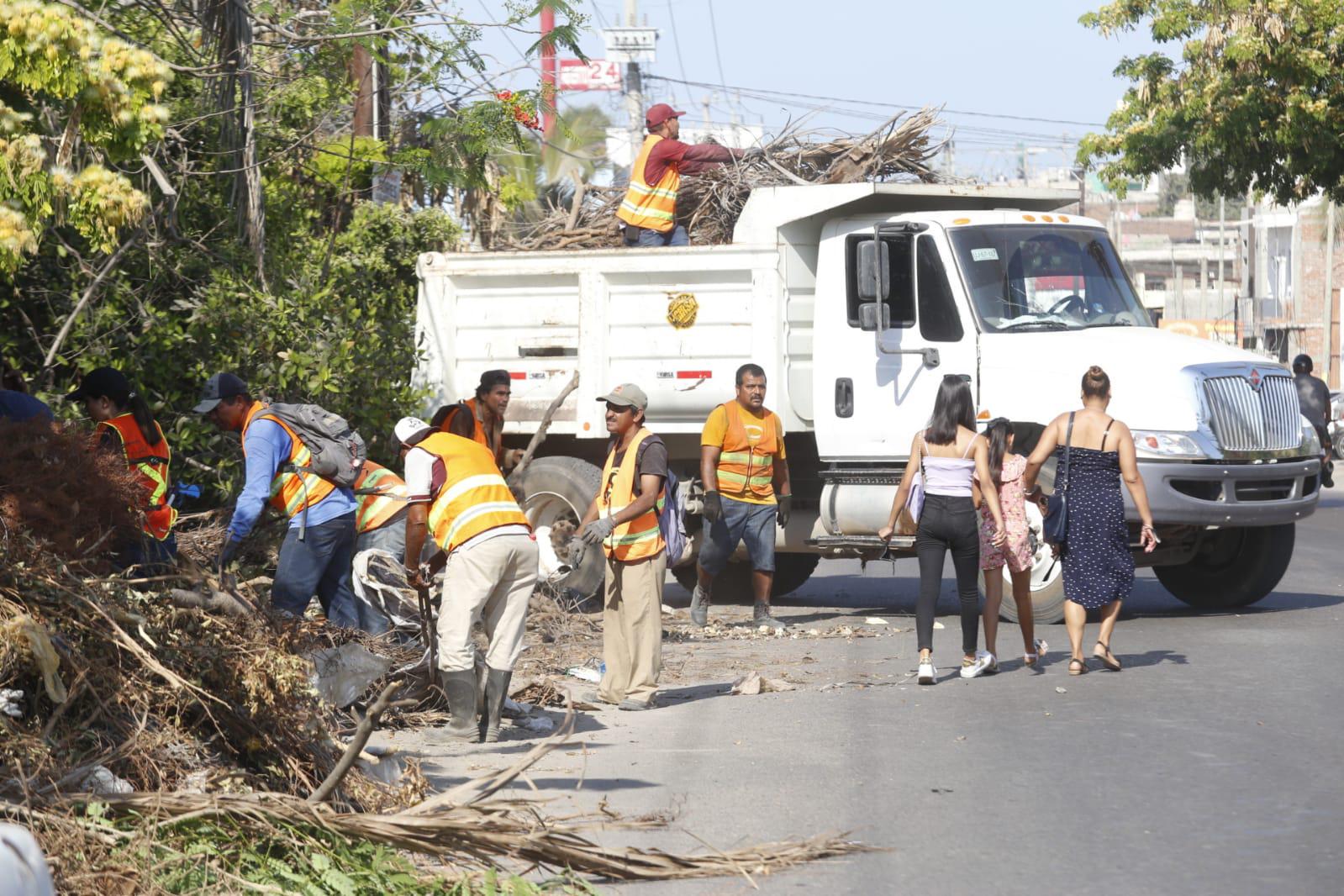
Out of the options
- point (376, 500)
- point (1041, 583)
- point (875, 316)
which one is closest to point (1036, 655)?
point (1041, 583)

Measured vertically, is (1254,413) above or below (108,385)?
below

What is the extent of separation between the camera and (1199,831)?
5.62 m

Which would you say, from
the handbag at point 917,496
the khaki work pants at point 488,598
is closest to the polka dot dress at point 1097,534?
the handbag at point 917,496

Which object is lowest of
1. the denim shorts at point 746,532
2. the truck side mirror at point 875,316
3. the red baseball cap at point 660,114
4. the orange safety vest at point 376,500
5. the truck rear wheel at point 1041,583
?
the truck rear wheel at point 1041,583

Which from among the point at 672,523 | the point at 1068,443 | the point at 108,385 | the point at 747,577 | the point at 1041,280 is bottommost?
the point at 747,577

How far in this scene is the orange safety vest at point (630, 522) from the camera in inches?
332

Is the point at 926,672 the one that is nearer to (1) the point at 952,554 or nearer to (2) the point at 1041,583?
(1) the point at 952,554

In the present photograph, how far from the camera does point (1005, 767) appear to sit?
670 cm

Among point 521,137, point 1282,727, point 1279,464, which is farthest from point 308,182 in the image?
point 1282,727

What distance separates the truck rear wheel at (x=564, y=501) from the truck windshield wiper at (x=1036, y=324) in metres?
3.06

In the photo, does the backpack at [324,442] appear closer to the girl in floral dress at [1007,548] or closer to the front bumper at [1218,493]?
the girl in floral dress at [1007,548]

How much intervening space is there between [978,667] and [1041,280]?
3.21 metres

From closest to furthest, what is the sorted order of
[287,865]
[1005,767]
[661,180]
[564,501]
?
[287,865] < [1005,767] < [564,501] < [661,180]

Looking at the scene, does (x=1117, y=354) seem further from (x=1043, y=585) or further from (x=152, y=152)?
(x=152, y=152)
